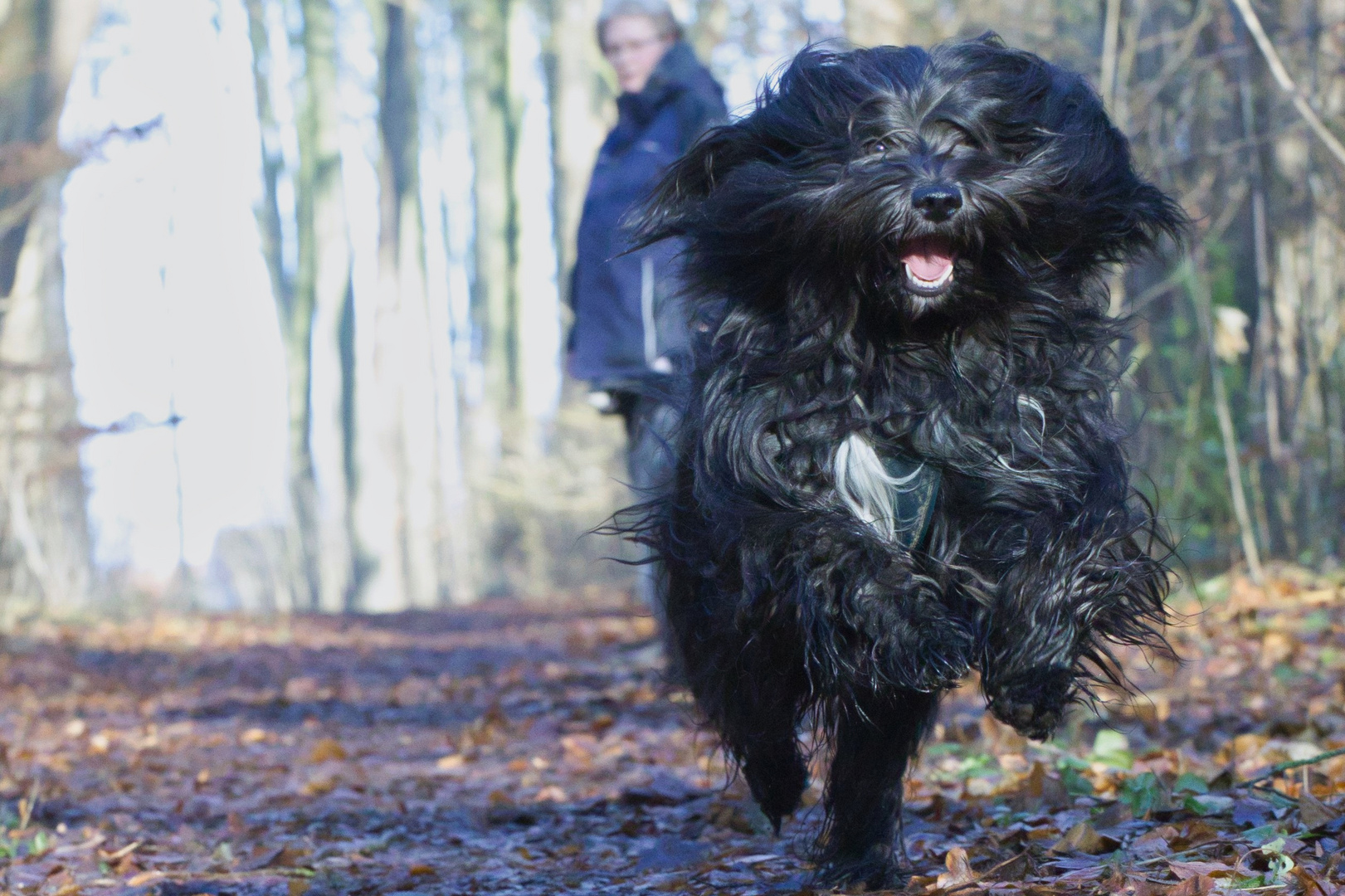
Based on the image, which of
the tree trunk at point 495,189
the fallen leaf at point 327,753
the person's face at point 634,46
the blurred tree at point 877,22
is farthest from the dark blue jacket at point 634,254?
the tree trunk at point 495,189

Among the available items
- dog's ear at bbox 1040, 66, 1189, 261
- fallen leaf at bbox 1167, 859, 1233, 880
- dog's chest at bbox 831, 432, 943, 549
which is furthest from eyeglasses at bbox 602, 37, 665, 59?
fallen leaf at bbox 1167, 859, 1233, 880

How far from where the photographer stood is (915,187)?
2678 mm

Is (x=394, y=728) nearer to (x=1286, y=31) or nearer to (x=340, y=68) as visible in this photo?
(x=1286, y=31)

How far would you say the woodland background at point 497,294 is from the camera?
23.3 feet

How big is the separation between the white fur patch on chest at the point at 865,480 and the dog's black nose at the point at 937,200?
1.41 ft

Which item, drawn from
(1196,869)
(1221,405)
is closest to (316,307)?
(1221,405)

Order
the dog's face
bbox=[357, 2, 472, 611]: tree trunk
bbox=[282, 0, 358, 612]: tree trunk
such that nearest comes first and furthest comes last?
1. the dog's face
2. bbox=[357, 2, 472, 611]: tree trunk
3. bbox=[282, 0, 358, 612]: tree trunk

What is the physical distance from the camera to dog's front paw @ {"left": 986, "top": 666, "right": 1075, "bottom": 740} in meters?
2.63

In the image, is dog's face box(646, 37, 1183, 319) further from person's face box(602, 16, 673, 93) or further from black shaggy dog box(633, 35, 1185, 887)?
person's face box(602, 16, 673, 93)

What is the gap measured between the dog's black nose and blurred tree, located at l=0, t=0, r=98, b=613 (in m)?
6.37

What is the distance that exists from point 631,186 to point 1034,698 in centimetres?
359

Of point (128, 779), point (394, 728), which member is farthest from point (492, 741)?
point (128, 779)

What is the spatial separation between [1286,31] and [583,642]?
520 cm

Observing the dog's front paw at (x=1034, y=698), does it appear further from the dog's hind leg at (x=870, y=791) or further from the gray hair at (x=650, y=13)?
the gray hair at (x=650, y=13)
